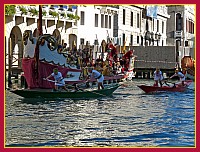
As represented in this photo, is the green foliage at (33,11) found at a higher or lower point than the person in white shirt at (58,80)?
higher

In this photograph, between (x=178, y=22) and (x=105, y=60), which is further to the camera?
(x=178, y=22)

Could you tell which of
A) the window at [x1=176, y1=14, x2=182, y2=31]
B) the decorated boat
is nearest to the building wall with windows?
the decorated boat

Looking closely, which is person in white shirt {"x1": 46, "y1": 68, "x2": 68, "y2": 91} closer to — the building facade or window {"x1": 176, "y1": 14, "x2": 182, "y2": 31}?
the building facade

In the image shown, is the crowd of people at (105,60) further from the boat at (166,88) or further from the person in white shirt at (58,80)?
the person in white shirt at (58,80)

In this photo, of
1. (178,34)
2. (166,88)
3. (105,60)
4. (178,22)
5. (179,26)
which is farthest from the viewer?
(179,26)

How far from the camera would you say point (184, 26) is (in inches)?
1784

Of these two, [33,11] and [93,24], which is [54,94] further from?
[93,24]

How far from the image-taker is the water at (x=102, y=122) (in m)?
9.04

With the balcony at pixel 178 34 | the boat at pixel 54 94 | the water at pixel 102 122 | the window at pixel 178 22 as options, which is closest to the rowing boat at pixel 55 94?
the boat at pixel 54 94

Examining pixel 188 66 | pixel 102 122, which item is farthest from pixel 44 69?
pixel 188 66

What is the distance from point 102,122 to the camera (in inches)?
450

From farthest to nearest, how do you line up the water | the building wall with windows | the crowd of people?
the building wall with windows
the crowd of people
the water

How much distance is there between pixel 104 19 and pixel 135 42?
4858 millimetres

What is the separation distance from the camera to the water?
904cm
